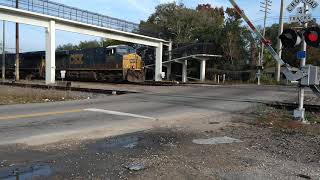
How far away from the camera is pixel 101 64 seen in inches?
1678

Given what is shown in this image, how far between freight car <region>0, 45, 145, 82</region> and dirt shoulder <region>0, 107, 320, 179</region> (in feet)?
97.0

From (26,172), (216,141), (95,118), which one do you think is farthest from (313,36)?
(26,172)

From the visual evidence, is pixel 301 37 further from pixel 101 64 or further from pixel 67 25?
pixel 101 64

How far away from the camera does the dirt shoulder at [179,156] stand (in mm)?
A: 6984

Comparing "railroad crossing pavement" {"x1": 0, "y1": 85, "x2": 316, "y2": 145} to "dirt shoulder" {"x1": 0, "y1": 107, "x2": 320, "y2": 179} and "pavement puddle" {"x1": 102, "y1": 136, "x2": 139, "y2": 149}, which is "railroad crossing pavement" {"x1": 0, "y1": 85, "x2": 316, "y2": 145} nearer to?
"pavement puddle" {"x1": 102, "y1": 136, "x2": 139, "y2": 149}

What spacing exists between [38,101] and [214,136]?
40.4 feet

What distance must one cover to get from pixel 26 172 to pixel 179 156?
2913 mm

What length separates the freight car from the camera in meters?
40.9

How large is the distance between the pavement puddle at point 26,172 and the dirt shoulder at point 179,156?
0.29ft

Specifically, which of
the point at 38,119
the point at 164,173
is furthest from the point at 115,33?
the point at 164,173

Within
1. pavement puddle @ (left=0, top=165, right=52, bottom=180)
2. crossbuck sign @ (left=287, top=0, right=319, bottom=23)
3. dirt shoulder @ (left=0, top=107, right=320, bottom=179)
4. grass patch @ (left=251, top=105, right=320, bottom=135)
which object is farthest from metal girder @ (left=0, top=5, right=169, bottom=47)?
pavement puddle @ (left=0, top=165, right=52, bottom=180)

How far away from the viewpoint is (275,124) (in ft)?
43.7

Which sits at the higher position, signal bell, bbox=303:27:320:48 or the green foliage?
the green foliage

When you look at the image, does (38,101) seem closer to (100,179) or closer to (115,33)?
(100,179)
